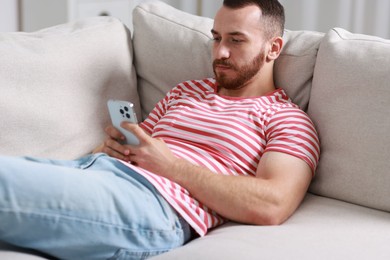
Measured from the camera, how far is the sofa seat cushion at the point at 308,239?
4.46 ft

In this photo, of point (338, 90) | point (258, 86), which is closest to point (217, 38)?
point (258, 86)

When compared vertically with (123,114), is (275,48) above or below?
above

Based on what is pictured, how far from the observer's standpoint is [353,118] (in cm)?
171

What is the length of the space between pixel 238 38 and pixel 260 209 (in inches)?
22.0

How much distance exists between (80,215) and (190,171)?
1.04 ft

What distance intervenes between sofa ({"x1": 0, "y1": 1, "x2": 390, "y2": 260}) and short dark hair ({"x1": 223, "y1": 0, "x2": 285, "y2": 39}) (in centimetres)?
6

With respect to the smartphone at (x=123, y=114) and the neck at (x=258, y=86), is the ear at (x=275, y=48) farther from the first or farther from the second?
the smartphone at (x=123, y=114)

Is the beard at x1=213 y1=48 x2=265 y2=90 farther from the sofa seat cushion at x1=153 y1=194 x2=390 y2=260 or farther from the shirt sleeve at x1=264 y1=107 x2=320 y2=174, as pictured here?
the sofa seat cushion at x1=153 y1=194 x2=390 y2=260

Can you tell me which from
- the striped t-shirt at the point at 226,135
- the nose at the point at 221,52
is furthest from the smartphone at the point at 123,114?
the nose at the point at 221,52

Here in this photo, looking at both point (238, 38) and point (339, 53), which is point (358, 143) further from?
point (238, 38)

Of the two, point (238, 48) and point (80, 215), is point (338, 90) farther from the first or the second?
point (80, 215)

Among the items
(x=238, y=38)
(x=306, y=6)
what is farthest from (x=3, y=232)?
(x=306, y=6)

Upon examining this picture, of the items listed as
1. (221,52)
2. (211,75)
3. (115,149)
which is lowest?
(115,149)

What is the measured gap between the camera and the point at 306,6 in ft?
9.78
